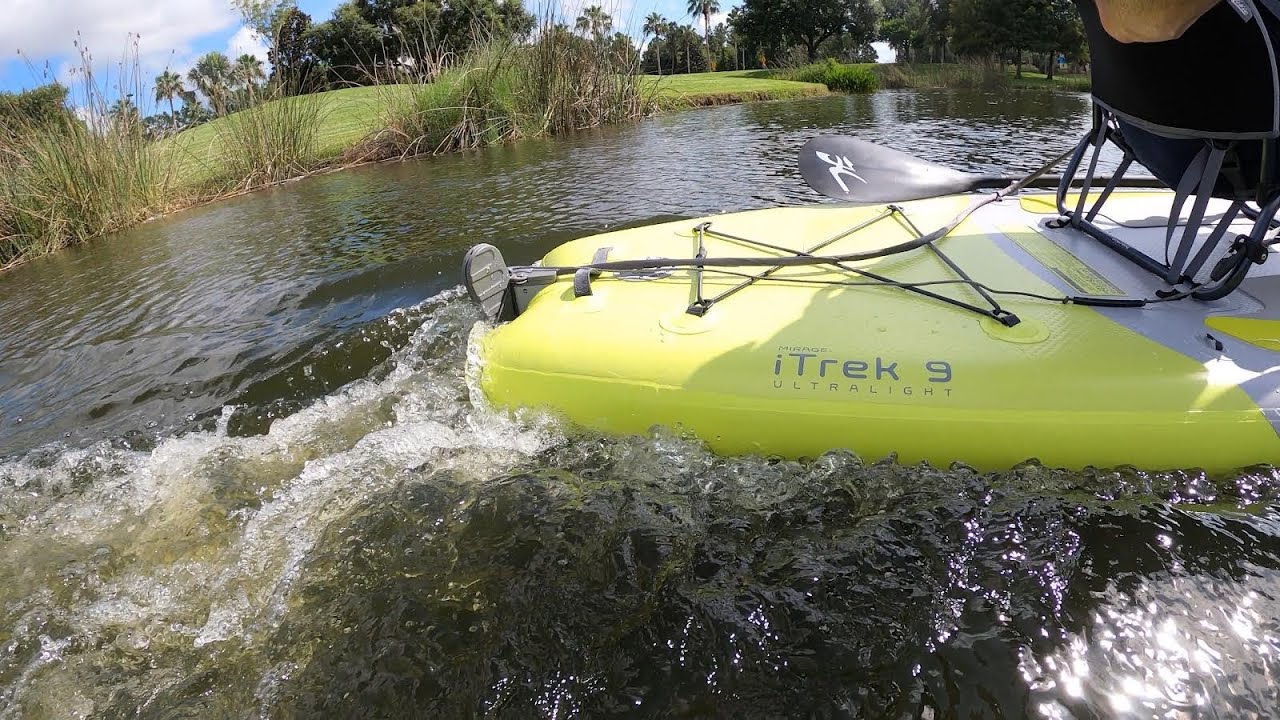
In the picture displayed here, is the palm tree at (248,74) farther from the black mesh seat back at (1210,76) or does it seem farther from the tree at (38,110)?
the black mesh seat back at (1210,76)

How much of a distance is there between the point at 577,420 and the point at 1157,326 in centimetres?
194

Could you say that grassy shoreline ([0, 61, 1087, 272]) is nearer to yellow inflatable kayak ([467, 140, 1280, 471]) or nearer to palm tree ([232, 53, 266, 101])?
palm tree ([232, 53, 266, 101])

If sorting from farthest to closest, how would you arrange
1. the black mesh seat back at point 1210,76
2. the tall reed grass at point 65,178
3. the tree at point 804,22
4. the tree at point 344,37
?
the tree at point 804,22
the tree at point 344,37
the tall reed grass at point 65,178
the black mesh seat back at point 1210,76

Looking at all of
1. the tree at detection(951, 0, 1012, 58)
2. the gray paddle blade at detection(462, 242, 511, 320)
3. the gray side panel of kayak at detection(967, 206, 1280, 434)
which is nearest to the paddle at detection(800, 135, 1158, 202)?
the gray side panel of kayak at detection(967, 206, 1280, 434)

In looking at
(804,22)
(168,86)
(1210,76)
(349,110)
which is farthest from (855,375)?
(804,22)

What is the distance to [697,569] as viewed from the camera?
6.84ft

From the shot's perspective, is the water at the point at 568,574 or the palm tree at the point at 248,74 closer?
the water at the point at 568,574

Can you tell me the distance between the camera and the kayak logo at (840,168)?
3.50 m

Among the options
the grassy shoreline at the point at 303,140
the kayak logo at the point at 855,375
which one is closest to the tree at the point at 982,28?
the grassy shoreline at the point at 303,140

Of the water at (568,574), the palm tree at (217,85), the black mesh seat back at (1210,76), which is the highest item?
the palm tree at (217,85)

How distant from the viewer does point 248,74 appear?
9125mm

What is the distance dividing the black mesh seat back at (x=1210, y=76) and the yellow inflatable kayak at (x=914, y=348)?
1.82 ft

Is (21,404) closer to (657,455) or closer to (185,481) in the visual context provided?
(185,481)

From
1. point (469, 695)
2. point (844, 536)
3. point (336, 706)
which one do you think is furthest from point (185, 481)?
point (844, 536)
